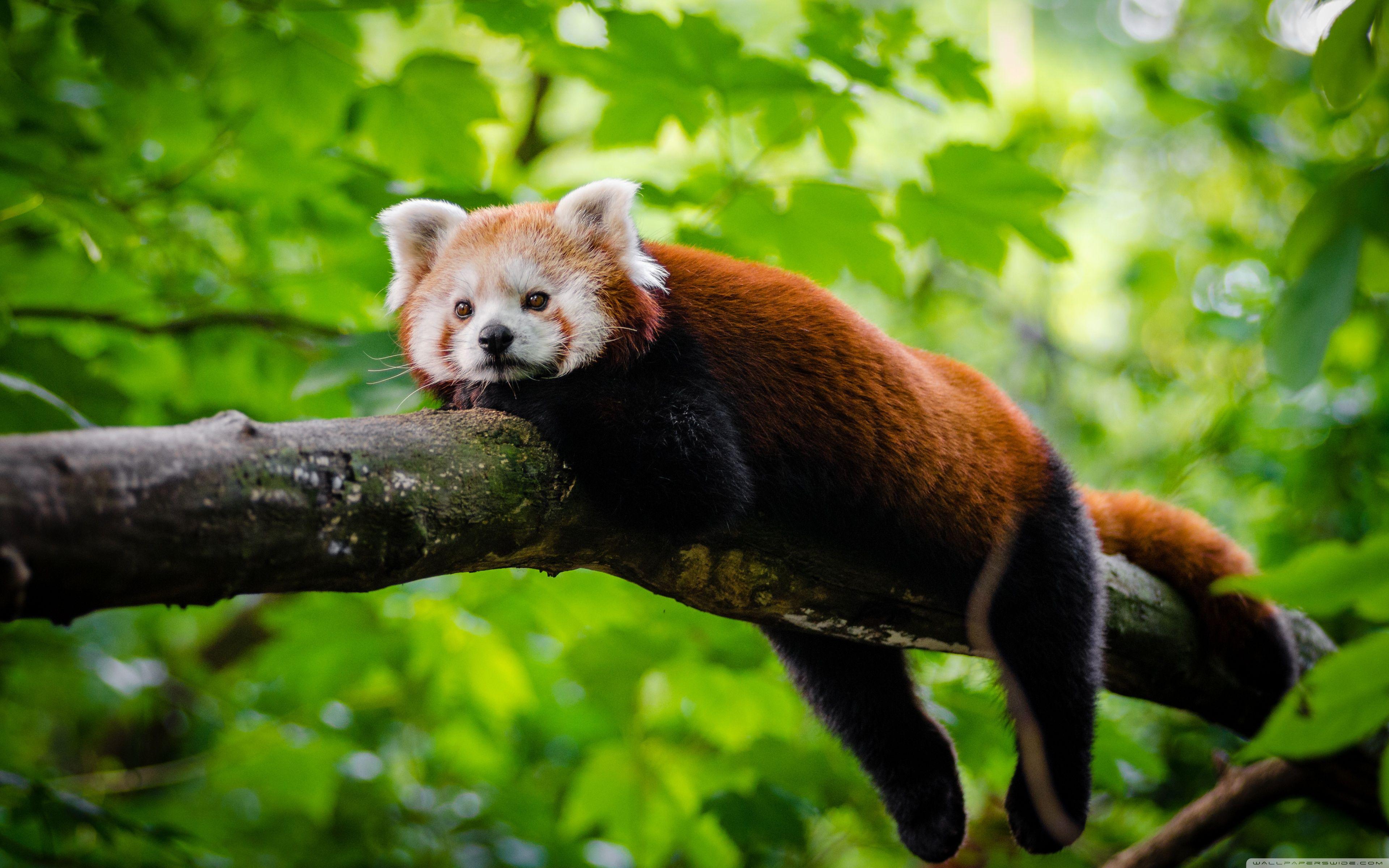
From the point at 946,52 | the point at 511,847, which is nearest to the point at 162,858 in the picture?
the point at 511,847

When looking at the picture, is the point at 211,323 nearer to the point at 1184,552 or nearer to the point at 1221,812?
the point at 1184,552

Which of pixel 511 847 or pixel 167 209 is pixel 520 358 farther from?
pixel 511 847

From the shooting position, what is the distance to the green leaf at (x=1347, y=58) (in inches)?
62.3

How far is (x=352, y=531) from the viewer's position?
1539 millimetres

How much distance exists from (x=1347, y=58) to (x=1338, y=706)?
127cm

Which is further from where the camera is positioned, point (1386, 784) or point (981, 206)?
point (981, 206)

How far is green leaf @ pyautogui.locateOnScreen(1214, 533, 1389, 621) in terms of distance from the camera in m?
0.96

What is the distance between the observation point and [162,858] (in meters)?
3.16

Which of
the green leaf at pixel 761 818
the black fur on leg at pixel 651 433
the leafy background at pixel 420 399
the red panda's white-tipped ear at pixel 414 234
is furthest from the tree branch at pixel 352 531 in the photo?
the red panda's white-tipped ear at pixel 414 234

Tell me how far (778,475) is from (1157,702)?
1.86 metres

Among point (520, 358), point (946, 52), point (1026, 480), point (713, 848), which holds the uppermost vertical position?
point (946, 52)

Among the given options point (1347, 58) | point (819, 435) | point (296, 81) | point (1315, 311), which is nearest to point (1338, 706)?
point (1315, 311)

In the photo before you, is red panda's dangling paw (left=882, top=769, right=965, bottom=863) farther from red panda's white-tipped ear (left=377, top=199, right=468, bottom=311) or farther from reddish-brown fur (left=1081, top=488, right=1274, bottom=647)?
red panda's white-tipped ear (left=377, top=199, right=468, bottom=311)

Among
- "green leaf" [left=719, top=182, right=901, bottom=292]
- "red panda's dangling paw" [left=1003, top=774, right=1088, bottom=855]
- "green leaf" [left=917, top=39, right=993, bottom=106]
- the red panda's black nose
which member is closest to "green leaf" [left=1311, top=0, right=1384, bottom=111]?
"green leaf" [left=917, top=39, right=993, bottom=106]
